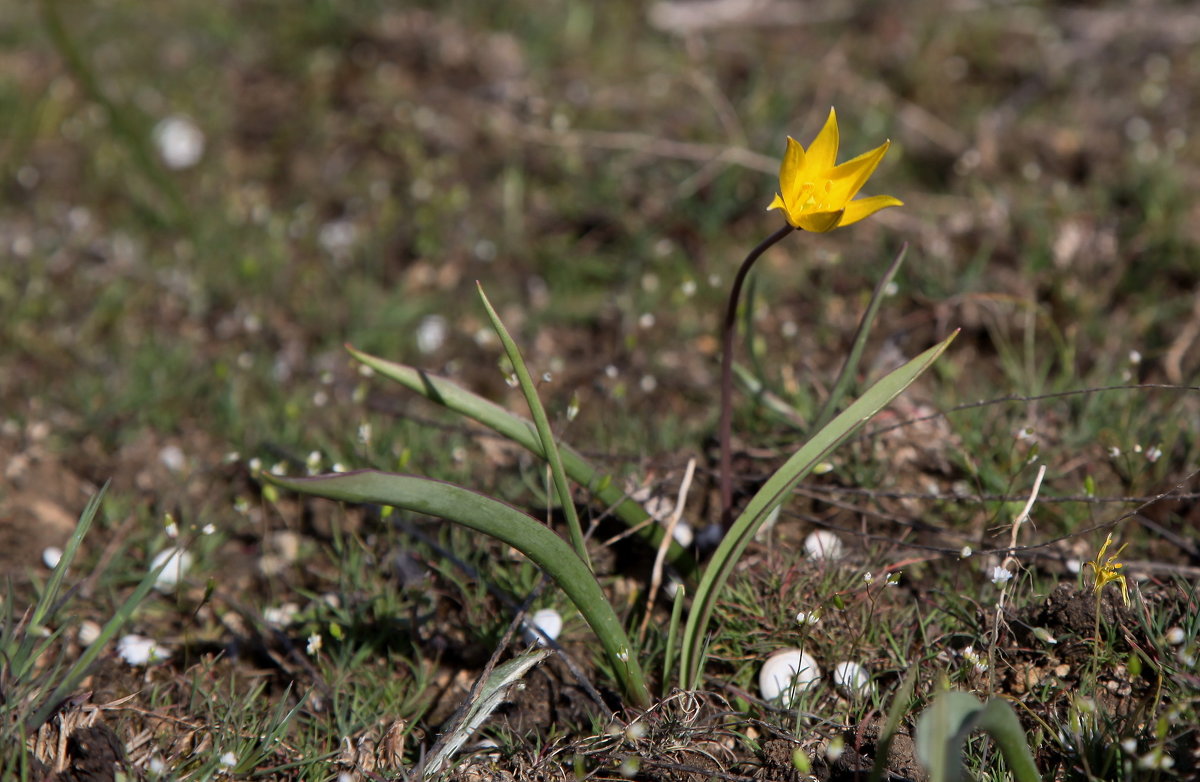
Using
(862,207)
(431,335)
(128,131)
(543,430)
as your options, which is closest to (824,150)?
(862,207)

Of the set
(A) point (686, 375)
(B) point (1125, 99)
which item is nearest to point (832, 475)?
(A) point (686, 375)

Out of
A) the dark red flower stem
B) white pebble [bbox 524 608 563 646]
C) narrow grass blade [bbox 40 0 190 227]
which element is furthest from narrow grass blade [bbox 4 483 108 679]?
narrow grass blade [bbox 40 0 190 227]

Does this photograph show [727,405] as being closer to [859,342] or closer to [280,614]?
[859,342]

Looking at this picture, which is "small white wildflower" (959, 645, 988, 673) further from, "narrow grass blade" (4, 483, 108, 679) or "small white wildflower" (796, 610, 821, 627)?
"narrow grass blade" (4, 483, 108, 679)

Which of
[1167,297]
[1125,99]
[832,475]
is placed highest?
[1125,99]

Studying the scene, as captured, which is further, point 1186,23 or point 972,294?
point 1186,23

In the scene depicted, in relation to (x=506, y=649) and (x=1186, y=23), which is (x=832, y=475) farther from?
(x=1186, y=23)

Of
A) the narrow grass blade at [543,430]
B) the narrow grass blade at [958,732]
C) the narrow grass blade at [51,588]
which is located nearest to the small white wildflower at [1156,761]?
the narrow grass blade at [958,732]
